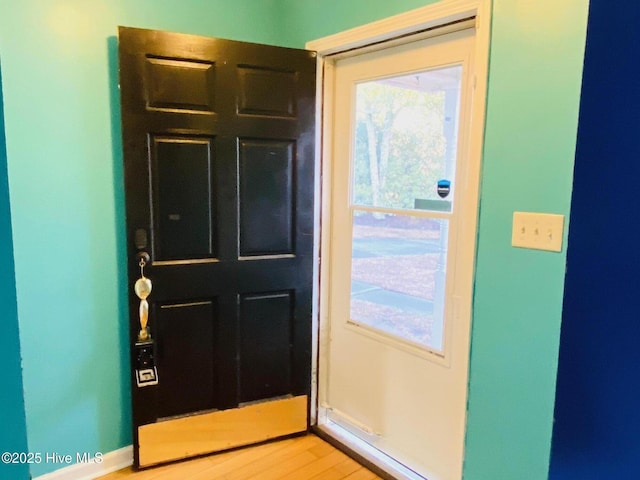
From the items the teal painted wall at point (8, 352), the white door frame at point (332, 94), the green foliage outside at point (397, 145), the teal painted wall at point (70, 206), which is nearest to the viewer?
the teal painted wall at point (8, 352)

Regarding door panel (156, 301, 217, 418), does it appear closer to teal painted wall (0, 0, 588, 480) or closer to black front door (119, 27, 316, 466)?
black front door (119, 27, 316, 466)

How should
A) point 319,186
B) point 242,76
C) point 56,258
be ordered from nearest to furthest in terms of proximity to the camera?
point 56,258 → point 242,76 → point 319,186

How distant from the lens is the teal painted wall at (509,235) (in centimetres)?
145

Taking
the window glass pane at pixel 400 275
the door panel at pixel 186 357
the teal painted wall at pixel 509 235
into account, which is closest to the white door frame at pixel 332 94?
the teal painted wall at pixel 509 235

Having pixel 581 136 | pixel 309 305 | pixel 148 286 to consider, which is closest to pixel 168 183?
pixel 148 286

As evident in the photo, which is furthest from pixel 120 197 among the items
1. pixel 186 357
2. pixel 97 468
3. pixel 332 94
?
pixel 97 468

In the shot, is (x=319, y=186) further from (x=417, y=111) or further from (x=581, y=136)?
(x=581, y=136)

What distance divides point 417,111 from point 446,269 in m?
0.66

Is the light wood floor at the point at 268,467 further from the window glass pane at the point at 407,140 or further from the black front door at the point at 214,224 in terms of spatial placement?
the window glass pane at the point at 407,140

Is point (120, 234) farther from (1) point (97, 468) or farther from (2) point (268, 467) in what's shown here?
(2) point (268, 467)

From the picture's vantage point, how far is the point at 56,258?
6.32ft

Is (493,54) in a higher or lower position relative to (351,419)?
higher

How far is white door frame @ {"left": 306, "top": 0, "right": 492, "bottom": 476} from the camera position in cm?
165

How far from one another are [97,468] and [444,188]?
1899 millimetres
